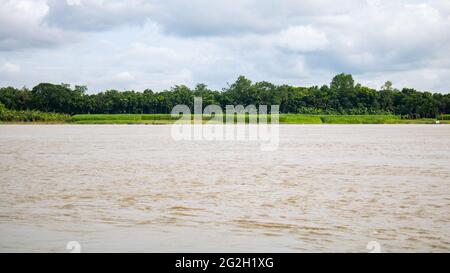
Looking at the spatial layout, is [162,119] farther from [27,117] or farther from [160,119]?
[27,117]

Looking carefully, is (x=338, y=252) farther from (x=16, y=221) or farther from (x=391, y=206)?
(x=16, y=221)

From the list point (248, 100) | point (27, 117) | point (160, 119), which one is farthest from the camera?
point (248, 100)

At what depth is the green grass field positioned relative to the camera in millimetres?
87562

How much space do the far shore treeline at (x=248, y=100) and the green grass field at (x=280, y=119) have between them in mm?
7562

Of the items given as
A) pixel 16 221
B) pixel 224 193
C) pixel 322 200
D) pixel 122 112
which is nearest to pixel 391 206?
pixel 322 200

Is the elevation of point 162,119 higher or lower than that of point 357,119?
higher

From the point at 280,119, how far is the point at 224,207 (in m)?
79.3

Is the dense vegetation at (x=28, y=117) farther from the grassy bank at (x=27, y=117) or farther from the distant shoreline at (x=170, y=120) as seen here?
the distant shoreline at (x=170, y=120)

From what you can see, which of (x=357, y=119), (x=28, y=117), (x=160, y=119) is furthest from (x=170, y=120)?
(x=357, y=119)

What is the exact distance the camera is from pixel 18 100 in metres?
104

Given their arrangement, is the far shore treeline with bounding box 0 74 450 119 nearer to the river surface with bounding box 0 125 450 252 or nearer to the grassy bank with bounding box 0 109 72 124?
the grassy bank with bounding box 0 109 72 124

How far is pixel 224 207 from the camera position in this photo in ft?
33.9

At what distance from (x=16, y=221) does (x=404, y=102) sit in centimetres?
10485

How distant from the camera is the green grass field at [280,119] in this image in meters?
87.6
